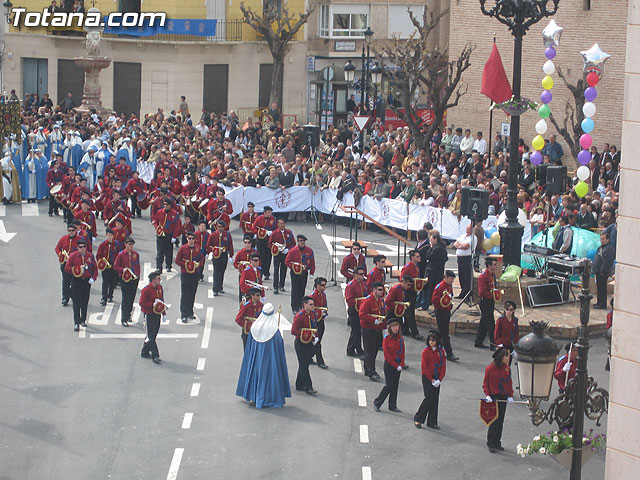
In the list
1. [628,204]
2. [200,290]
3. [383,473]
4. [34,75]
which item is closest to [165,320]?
[200,290]

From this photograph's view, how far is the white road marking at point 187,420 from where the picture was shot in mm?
17625

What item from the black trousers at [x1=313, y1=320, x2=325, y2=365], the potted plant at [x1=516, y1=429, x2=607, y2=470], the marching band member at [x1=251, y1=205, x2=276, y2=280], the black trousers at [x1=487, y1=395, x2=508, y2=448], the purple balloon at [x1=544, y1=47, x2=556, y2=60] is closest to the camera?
the potted plant at [x1=516, y1=429, x2=607, y2=470]

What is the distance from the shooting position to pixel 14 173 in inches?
1355

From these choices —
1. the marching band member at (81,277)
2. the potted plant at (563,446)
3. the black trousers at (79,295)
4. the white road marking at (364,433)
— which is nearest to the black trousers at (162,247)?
the marching band member at (81,277)

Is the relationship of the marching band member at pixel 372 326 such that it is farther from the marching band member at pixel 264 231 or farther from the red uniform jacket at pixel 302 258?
the marching band member at pixel 264 231

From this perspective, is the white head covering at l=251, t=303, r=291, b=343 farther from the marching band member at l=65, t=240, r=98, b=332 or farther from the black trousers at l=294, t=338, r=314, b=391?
the marching band member at l=65, t=240, r=98, b=332

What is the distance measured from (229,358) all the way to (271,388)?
2531mm

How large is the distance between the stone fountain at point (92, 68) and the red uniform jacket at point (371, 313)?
2882 cm

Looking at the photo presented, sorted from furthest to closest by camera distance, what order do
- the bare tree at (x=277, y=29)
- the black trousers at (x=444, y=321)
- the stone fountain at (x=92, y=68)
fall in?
1. the bare tree at (x=277, y=29)
2. the stone fountain at (x=92, y=68)
3. the black trousers at (x=444, y=321)

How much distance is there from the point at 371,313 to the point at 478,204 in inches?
198

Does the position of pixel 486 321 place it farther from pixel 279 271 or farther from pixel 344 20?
pixel 344 20

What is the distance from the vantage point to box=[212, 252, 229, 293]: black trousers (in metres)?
25.2

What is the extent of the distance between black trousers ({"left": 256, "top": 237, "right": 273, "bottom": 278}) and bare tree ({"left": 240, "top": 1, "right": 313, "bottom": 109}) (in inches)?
1072

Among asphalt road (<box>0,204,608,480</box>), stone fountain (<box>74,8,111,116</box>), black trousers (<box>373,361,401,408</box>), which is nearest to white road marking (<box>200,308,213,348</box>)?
asphalt road (<box>0,204,608,480</box>)
